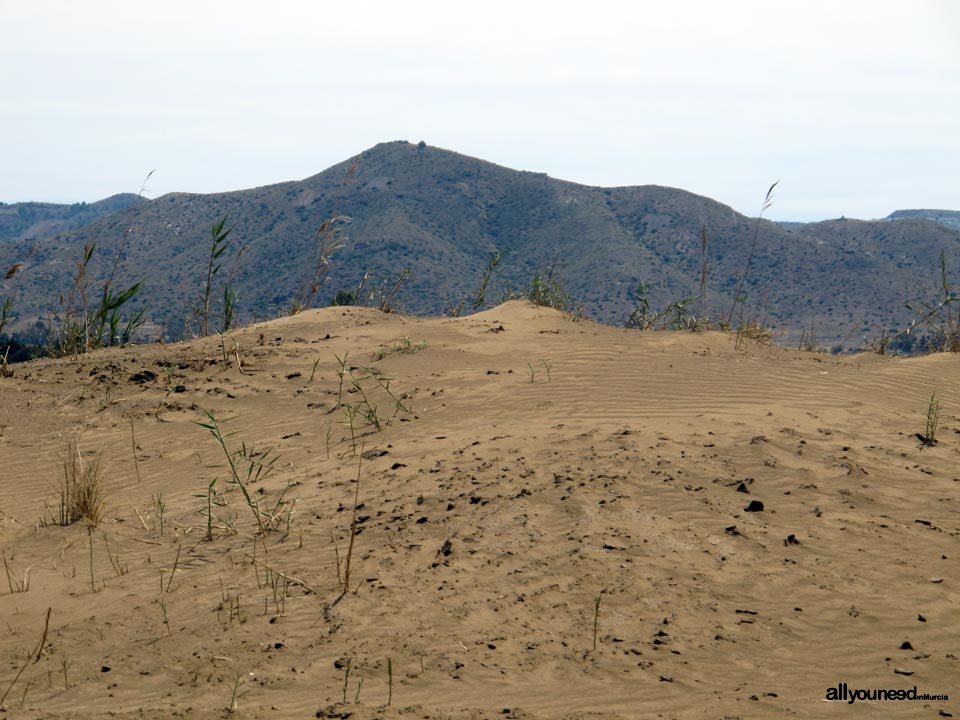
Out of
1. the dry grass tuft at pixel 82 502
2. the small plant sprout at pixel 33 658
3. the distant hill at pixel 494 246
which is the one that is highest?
the distant hill at pixel 494 246

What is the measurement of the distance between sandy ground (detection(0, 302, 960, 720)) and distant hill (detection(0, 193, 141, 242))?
307ft

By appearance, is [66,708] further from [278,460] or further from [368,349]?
[368,349]

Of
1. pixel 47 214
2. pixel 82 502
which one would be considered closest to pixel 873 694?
pixel 82 502

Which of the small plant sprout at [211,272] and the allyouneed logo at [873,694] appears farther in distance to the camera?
the small plant sprout at [211,272]

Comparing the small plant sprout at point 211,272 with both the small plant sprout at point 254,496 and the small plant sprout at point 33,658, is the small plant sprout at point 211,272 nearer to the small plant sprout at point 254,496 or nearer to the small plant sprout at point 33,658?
the small plant sprout at point 254,496

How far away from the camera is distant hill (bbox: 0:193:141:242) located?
95.4m

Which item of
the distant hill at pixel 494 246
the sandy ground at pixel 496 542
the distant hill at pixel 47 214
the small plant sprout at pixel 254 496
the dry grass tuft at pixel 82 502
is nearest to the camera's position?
the sandy ground at pixel 496 542

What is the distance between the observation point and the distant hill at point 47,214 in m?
95.4

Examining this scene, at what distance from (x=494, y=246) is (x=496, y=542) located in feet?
169

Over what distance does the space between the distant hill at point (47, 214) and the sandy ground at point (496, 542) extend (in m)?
93.6

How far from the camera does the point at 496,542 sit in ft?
15.0

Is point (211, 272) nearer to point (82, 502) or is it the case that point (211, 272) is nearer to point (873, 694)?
point (82, 502)

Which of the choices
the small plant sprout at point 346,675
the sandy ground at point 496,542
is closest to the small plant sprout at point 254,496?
the sandy ground at point 496,542

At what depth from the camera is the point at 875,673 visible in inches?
134
